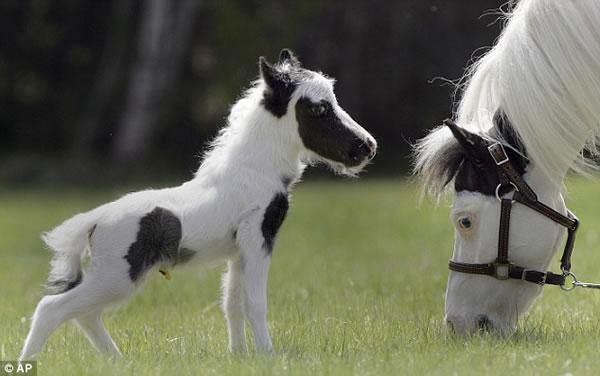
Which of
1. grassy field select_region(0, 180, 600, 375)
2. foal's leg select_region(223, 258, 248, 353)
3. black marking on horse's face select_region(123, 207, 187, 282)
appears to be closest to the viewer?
grassy field select_region(0, 180, 600, 375)

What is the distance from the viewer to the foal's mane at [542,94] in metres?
4.66

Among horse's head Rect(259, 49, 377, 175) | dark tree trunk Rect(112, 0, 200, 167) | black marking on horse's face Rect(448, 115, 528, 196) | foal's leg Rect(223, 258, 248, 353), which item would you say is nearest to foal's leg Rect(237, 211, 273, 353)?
foal's leg Rect(223, 258, 248, 353)

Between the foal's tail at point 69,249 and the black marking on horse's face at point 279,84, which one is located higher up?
the black marking on horse's face at point 279,84

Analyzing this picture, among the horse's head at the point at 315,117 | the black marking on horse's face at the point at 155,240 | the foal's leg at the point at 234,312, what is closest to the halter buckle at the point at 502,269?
the horse's head at the point at 315,117

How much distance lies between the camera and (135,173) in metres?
21.2

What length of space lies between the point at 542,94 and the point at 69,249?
7.27ft

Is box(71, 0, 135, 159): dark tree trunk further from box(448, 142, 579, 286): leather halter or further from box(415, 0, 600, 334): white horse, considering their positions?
box(448, 142, 579, 286): leather halter

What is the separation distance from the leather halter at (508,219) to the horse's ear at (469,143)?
50 mm

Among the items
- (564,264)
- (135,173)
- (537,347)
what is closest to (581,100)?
(564,264)

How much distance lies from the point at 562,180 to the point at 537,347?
29.9 inches

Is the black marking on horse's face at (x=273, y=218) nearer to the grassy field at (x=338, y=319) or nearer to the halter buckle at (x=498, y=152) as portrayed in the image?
the grassy field at (x=338, y=319)

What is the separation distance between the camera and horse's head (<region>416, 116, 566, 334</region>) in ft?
15.0

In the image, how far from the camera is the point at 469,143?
4.62 meters

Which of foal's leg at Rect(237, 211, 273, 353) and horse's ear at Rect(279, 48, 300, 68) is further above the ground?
horse's ear at Rect(279, 48, 300, 68)
